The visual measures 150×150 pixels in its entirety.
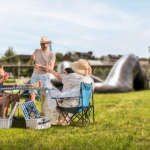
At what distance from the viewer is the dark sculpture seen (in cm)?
1430

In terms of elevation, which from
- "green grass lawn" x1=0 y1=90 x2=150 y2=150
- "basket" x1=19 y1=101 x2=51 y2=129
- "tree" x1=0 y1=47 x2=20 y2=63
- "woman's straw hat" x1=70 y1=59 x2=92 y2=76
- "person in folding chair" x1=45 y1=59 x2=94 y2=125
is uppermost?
"tree" x1=0 y1=47 x2=20 y2=63

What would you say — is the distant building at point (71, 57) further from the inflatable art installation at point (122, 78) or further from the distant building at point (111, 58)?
the inflatable art installation at point (122, 78)

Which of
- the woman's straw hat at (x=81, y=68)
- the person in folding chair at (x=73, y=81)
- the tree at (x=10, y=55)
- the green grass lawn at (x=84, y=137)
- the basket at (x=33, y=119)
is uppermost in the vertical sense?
the tree at (x=10, y=55)

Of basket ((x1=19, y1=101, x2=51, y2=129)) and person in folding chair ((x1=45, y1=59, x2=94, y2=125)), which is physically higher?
person in folding chair ((x1=45, y1=59, x2=94, y2=125))

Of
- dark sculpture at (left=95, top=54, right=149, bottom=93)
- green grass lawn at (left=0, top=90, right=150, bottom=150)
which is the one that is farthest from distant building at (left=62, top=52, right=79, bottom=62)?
green grass lawn at (left=0, top=90, right=150, bottom=150)

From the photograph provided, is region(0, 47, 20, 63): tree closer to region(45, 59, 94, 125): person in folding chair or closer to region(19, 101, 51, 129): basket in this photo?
region(19, 101, 51, 129): basket

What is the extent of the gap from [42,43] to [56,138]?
7.64ft

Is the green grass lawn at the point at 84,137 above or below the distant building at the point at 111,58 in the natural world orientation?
below

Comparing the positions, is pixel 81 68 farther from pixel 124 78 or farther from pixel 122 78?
pixel 124 78

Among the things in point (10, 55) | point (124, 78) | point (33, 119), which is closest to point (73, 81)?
point (33, 119)

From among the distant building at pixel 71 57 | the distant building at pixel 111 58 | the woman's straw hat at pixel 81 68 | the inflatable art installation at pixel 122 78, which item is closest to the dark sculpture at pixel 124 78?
the inflatable art installation at pixel 122 78

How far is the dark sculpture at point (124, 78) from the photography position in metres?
14.3

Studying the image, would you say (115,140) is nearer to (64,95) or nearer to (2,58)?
(64,95)

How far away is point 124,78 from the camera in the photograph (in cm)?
1539
